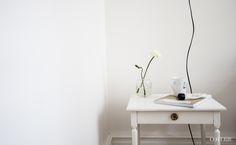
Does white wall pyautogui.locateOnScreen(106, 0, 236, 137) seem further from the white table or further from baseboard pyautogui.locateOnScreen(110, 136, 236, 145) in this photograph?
the white table

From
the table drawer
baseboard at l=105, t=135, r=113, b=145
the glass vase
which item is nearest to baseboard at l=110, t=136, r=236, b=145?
baseboard at l=105, t=135, r=113, b=145

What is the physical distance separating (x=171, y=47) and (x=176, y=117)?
2.01 ft

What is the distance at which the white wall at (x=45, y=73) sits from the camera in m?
0.47

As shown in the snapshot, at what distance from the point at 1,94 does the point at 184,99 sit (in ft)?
3.43

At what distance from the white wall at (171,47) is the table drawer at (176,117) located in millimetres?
474

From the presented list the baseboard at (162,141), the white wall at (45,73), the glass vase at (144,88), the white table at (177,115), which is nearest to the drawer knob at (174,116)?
the white table at (177,115)

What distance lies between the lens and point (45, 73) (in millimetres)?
639

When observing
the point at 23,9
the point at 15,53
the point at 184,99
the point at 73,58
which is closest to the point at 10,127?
the point at 15,53

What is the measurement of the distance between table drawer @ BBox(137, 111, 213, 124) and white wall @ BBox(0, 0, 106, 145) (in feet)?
0.97

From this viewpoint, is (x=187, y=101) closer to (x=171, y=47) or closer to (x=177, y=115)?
(x=177, y=115)

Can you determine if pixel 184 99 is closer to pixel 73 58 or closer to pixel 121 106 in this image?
pixel 121 106

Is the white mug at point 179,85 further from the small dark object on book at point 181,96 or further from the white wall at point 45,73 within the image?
the white wall at point 45,73

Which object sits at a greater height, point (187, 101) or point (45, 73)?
point (45, 73)

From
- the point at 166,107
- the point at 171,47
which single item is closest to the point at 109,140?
the point at 166,107
